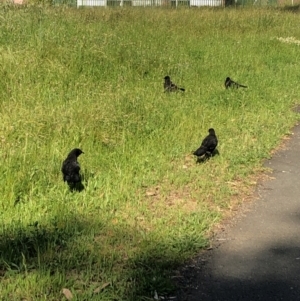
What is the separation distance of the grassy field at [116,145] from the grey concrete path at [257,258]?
0.20 meters

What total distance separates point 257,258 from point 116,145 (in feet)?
9.88

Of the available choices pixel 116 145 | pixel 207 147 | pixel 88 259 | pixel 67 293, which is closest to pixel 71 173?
pixel 88 259

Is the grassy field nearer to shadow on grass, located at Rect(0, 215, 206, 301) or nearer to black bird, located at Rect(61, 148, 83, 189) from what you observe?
shadow on grass, located at Rect(0, 215, 206, 301)

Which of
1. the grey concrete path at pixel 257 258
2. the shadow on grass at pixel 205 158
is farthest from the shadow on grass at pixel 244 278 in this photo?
the shadow on grass at pixel 205 158

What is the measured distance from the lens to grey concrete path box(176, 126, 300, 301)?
398 centimetres

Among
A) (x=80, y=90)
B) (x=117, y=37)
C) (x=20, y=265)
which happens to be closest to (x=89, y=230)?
(x=20, y=265)

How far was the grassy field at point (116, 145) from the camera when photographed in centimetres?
425

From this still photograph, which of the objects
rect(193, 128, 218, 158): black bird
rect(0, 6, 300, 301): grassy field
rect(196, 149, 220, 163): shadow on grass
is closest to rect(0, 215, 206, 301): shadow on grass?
rect(0, 6, 300, 301): grassy field

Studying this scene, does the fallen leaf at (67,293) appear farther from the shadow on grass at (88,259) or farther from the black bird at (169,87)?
the black bird at (169,87)

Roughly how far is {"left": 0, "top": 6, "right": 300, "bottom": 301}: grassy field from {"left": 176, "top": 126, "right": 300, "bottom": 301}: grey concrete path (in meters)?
0.20

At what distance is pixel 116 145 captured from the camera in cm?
705

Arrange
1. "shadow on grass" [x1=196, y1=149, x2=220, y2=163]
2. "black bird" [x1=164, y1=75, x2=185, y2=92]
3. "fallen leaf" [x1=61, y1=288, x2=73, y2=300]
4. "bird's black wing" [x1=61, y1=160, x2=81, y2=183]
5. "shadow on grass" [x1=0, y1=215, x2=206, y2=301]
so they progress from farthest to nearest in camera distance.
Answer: "black bird" [x1=164, y1=75, x2=185, y2=92] → "shadow on grass" [x1=196, y1=149, x2=220, y2=163] → "bird's black wing" [x1=61, y1=160, x2=81, y2=183] → "shadow on grass" [x1=0, y1=215, x2=206, y2=301] → "fallen leaf" [x1=61, y1=288, x2=73, y2=300]

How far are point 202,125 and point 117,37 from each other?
196 inches

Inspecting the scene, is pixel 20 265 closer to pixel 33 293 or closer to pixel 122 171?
pixel 33 293
